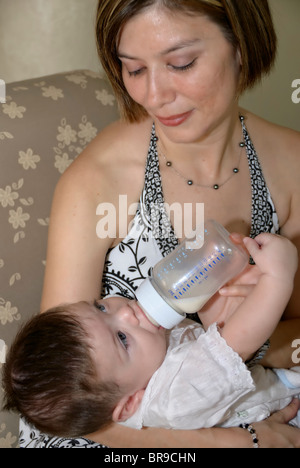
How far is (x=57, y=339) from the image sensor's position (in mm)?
1349

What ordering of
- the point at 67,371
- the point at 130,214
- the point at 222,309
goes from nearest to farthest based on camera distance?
the point at 67,371 < the point at 222,309 < the point at 130,214

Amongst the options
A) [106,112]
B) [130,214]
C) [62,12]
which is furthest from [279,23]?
[130,214]

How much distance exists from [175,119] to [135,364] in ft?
1.79

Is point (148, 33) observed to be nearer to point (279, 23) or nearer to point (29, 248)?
point (29, 248)

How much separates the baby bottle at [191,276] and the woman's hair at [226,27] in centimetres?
40

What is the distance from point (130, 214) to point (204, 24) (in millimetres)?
524

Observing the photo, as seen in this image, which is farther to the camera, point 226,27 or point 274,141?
point 274,141

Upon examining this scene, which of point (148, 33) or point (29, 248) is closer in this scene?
point (148, 33)

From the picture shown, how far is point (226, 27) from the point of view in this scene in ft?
4.74

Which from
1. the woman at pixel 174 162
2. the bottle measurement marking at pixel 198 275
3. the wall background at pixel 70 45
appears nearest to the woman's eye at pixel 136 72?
the woman at pixel 174 162

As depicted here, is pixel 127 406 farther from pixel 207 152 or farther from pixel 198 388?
pixel 207 152

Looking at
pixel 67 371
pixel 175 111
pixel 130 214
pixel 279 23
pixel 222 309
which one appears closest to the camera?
pixel 67 371

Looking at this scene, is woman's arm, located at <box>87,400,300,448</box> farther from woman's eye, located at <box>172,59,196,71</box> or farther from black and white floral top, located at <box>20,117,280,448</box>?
woman's eye, located at <box>172,59,196,71</box>

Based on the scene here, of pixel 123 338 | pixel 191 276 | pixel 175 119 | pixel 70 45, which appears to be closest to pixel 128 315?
pixel 123 338
